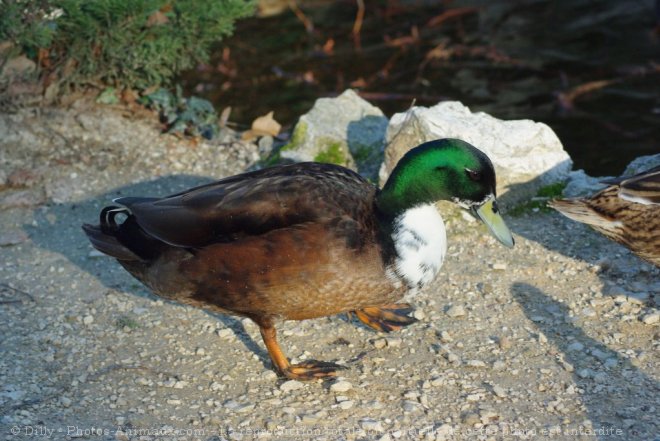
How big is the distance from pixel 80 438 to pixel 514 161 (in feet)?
10.3

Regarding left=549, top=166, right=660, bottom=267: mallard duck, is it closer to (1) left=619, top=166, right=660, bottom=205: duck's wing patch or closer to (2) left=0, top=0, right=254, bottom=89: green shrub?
(1) left=619, top=166, right=660, bottom=205: duck's wing patch

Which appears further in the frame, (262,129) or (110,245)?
(262,129)

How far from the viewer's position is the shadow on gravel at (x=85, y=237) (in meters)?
5.08

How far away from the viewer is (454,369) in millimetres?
4480

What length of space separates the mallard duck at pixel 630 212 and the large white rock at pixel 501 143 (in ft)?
2.58

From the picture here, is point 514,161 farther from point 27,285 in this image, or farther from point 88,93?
point 88,93

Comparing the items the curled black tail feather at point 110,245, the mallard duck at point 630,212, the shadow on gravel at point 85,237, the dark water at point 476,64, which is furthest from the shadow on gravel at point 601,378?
the dark water at point 476,64

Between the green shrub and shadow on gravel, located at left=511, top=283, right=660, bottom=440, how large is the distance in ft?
11.8

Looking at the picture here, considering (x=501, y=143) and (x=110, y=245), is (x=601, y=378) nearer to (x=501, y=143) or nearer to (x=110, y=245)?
(x=501, y=143)

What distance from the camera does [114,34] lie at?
6941 millimetres

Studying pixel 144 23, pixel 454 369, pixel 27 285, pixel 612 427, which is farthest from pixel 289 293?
pixel 144 23

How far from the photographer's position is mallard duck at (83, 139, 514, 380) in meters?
4.23

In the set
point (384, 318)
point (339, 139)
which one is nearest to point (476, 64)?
point (339, 139)

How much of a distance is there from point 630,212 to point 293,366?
1942mm
